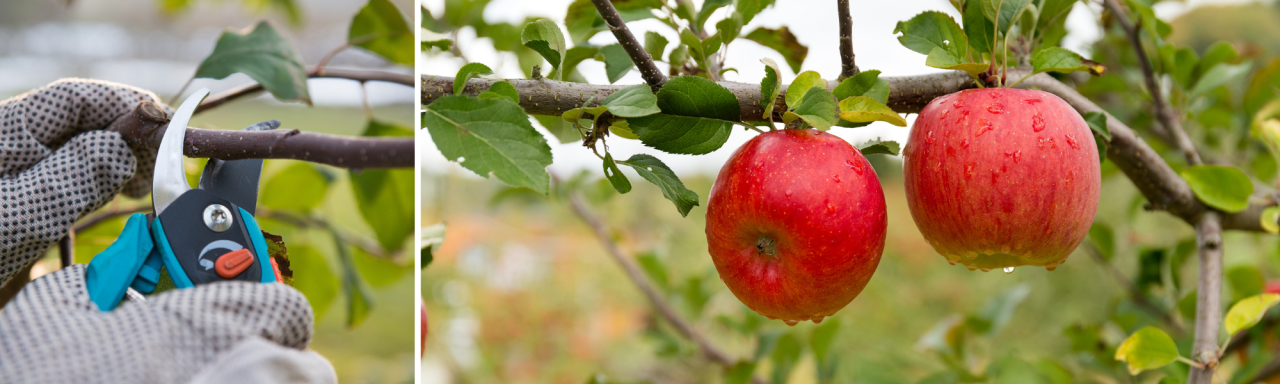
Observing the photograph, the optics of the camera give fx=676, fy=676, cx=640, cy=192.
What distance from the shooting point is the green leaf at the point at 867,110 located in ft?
1.18

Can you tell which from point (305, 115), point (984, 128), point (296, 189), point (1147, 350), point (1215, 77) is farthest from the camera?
point (305, 115)

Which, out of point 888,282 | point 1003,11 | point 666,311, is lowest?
point 888,282

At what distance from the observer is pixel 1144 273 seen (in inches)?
33.7

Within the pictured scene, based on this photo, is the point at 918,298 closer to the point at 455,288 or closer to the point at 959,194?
the point at 455,288

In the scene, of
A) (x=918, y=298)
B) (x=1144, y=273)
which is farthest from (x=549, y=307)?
(x=1144, y=273)

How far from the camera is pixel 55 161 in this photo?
365mm

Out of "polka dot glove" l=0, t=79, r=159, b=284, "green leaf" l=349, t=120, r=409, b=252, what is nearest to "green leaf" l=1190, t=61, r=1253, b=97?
"green leaf" l=349, t=120, r=409, b=252

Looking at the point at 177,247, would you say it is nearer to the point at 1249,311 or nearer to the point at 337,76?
the point at 337,76

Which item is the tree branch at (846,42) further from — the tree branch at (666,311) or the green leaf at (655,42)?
the tree branch at (666,311)

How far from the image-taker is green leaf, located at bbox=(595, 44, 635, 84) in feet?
1.60

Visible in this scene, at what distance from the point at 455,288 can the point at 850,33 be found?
2371 mm

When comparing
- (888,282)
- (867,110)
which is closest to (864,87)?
(867,110)

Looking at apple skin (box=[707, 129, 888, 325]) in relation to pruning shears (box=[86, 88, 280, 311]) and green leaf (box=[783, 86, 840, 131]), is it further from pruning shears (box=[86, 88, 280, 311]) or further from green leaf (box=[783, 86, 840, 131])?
pruning shears (box=[86, 88, 280, 311])

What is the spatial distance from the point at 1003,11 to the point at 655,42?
8.4 inches
